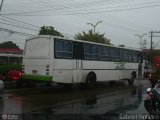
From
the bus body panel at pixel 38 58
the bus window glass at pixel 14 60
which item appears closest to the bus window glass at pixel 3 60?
the bus window glass at pixel 14 60

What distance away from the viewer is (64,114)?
13.4 metres

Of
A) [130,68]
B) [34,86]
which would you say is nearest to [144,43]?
[130,68]

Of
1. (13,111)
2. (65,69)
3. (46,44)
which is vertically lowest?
(13,111)

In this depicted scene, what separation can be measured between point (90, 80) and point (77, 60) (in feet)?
6.91

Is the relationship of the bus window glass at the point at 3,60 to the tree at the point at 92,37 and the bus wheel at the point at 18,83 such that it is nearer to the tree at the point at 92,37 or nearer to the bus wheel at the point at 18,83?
the bus wheel at the point at 18,83

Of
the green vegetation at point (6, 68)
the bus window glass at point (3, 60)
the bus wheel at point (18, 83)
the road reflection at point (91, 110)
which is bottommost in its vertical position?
the road reflection at point (91, 110)

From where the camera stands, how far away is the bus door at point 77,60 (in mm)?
22938

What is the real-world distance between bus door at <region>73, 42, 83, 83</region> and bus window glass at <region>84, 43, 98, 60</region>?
0.56 m

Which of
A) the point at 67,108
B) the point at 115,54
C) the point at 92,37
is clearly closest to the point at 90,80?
the point at 115,54

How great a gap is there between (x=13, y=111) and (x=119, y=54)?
15529mm

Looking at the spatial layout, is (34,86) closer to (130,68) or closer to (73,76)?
(73,76)

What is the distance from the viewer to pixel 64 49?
22156 millimetres

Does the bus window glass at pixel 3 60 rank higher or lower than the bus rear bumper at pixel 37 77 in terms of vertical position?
higher

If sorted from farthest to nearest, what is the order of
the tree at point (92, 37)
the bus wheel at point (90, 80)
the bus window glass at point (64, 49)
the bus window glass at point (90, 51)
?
1. the tree at point (92, 37)
2. the bus wheel at point (90, 80)
3. the bus window glass at point (90, 51)
4. the bus window glass at point (64, 49)
